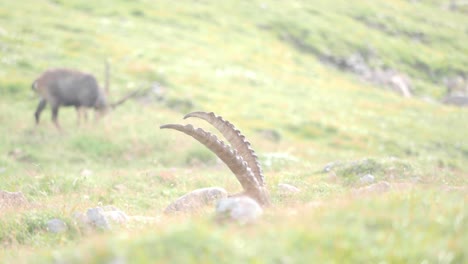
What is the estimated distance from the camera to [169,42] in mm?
36094

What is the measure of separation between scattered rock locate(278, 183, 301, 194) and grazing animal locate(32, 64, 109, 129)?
12.0 meters

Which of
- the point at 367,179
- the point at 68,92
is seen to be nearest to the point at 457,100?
the point at 68,92

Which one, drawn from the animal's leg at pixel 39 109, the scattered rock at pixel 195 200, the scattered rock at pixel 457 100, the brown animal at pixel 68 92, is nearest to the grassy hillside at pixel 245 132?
the scattered rock at pixel 195 200

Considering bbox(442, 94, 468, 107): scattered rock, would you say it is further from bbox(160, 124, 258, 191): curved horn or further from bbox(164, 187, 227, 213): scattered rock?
bbox(160, 124, 258, 191): curved horn

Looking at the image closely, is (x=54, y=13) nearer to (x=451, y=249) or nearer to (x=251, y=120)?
(x=251, y=120)

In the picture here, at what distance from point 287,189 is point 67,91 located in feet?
42.6

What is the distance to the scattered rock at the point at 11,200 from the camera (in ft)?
28.3

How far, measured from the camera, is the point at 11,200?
8914 millimetres

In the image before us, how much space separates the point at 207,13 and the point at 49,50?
2059 cm

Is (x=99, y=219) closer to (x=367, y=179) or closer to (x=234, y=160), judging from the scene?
(x=234, y=160)

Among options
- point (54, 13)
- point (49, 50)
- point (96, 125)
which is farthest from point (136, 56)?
point (96, 125)

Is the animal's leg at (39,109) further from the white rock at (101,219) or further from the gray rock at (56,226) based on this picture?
the white rock at (101,219)

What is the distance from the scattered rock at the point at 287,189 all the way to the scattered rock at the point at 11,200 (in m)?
4.19

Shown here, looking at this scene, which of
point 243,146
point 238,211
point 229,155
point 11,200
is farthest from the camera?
point 11,200
